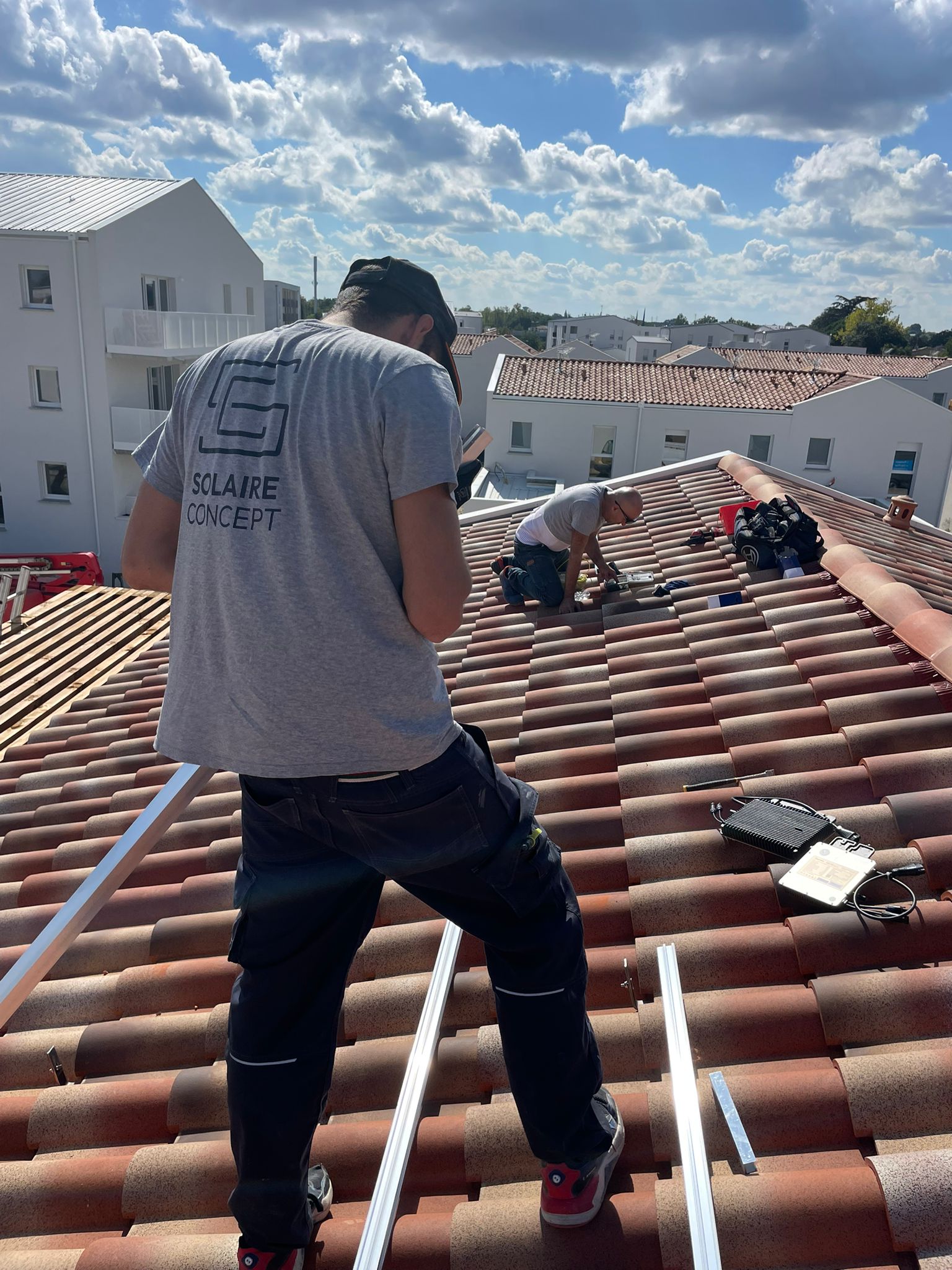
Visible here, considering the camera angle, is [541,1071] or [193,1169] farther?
[193,1169]

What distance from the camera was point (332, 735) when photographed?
1697 mm

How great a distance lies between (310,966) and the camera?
1.82 meters

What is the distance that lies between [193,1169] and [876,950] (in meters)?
1.66

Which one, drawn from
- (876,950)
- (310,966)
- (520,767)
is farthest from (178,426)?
(520,767)

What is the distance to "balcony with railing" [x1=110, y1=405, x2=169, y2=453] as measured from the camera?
22844 millimetres

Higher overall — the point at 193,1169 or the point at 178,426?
the point at 178,426

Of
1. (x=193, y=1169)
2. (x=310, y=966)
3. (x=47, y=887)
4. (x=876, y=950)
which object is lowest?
(x=47, y=887)

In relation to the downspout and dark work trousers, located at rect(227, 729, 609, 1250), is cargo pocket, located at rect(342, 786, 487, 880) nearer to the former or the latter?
dark work trousers, located at rect(227, 729, 609, 1250)

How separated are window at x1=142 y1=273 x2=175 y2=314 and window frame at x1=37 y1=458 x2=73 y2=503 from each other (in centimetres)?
445

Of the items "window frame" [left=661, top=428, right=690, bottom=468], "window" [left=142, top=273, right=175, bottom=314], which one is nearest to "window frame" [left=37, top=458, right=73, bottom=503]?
"window" [left=142, top=273, right=175, bottom=314]

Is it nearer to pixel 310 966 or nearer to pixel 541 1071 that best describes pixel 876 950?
pixel 541 1071

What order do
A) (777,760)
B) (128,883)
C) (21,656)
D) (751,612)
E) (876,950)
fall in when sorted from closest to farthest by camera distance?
(876,950) < (777,760) < (128,883) < (751,612) < (21,656)

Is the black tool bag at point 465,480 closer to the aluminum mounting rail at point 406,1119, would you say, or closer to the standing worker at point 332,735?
the standing worker at point 332,735

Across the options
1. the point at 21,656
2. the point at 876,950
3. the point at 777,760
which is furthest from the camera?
the point at 21,656
